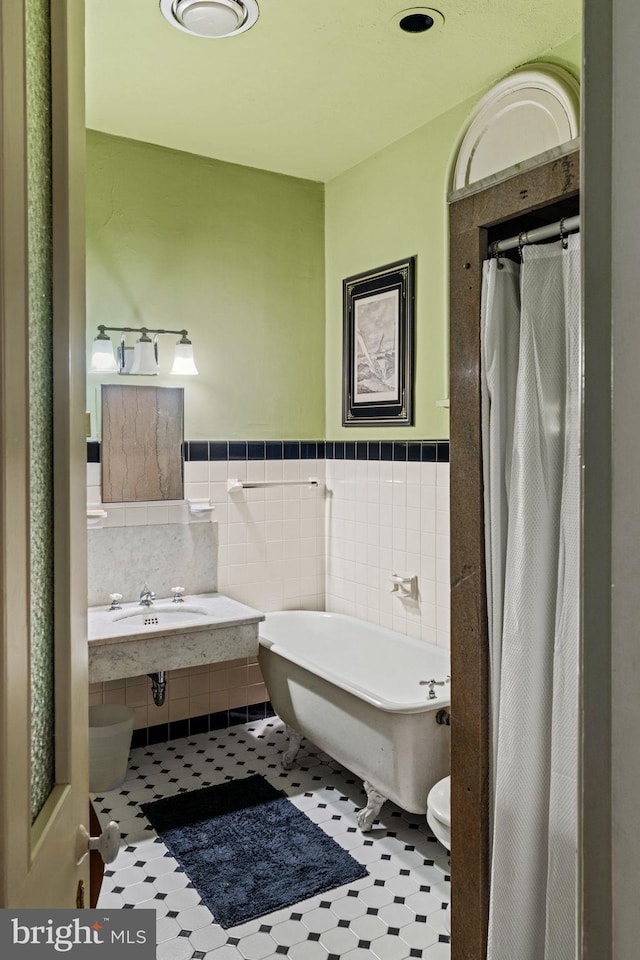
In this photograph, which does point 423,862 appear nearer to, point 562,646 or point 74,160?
point 562,646

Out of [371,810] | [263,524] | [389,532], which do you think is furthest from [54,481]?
[263,524]

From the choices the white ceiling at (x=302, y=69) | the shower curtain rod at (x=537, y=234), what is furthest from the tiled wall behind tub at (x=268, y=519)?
the shower curtain rod at (x=537, y=234)

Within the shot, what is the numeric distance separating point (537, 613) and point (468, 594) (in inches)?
7.2

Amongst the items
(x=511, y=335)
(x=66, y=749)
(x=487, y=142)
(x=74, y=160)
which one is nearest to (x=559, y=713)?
(x=511, y=335)

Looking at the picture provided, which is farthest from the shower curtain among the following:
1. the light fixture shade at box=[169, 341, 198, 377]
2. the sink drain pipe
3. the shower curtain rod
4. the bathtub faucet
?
the light fixture shade at box=[169, 341, 198, 377]

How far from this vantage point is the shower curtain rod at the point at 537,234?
144 centimetres

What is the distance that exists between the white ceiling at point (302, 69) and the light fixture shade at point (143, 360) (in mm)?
1040

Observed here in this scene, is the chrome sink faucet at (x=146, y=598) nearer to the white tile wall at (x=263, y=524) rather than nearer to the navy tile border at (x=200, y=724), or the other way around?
the white tile wall at (x=263, y=524)

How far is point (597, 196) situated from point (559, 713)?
4.00ft

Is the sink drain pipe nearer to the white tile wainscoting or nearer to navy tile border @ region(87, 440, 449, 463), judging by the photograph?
the white tile wainscoting

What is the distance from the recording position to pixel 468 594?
165cm

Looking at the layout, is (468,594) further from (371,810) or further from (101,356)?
(101,356)

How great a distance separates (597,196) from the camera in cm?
49

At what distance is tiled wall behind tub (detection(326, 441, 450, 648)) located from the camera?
337cm
